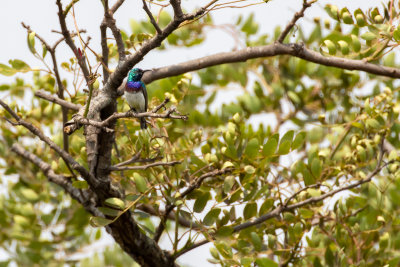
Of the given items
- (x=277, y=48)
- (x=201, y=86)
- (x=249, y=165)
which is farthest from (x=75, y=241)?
(x=277, y=48)

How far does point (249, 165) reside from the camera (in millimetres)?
3416

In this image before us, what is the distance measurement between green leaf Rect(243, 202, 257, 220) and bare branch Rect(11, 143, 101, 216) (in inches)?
31.5

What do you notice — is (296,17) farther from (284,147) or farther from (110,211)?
(110,211)

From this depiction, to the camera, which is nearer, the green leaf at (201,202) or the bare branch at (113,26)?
the bare branch at (113,26)

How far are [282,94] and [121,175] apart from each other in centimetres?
176

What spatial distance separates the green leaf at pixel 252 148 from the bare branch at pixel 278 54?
0.47m

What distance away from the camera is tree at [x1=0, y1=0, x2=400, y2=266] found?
3035mm

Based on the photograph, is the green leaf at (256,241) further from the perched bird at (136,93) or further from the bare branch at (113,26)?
the bare branch at (113,26)

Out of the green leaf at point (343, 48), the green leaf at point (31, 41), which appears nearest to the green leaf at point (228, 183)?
the green leaf at point (343, 48)

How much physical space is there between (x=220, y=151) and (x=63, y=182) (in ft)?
3.37

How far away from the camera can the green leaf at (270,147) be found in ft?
11.1

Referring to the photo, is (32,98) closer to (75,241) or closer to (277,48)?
(75,241)

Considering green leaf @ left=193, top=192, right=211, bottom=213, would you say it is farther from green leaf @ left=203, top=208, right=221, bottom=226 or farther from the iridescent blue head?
the iridescent blue head

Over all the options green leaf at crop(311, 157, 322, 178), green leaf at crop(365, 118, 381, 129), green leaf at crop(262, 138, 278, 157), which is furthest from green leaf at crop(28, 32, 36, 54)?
green leaf at crop(365, 118, 381, 129)
